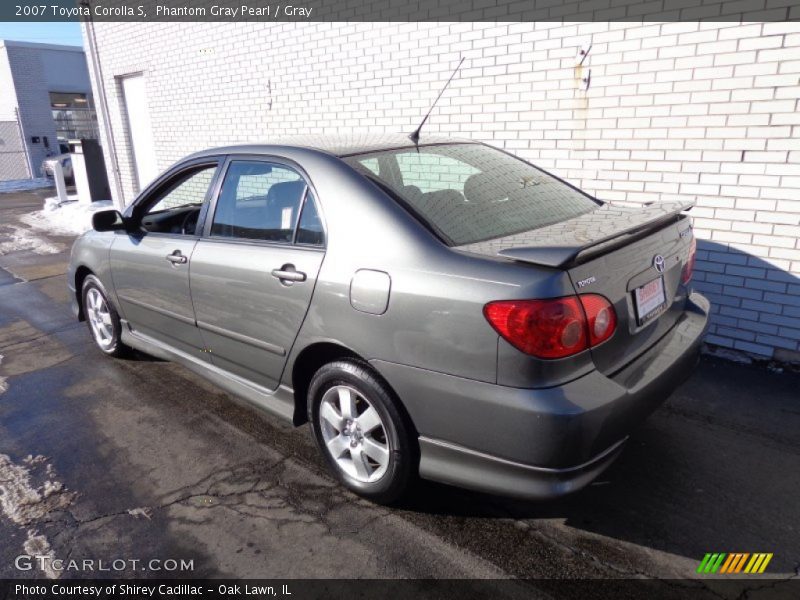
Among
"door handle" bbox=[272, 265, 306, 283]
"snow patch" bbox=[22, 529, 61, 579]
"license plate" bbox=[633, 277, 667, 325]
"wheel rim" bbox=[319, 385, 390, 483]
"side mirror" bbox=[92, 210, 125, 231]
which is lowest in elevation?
"snow patch" bbox=[22, 529, 61, 579]

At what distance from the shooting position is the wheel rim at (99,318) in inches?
184

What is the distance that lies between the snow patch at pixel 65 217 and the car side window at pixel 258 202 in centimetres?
887

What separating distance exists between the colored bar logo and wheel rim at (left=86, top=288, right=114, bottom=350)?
13.7 ft

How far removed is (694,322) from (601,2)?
2879 millimetres

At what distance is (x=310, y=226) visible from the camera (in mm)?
2904

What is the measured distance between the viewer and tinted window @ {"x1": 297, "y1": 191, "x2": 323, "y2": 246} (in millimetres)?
2852

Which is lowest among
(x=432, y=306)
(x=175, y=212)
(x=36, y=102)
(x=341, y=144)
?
(x=432, y=306)

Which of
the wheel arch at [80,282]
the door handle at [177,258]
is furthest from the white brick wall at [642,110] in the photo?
the wheel arch at [80,282]

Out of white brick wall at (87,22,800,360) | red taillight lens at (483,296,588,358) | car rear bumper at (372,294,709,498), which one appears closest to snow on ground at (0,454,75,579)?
car rear bumper at (372,294,709,498)

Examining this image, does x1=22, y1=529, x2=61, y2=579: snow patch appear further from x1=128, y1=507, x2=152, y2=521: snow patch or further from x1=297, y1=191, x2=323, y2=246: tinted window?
x1=297, y1=191, x2=323, y2=246: tinted window

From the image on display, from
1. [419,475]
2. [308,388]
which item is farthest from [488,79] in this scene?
[419,475]

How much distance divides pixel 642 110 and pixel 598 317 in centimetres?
293

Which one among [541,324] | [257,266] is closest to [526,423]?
[541,324]

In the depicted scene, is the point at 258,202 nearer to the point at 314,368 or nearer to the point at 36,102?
the point at 314,368
